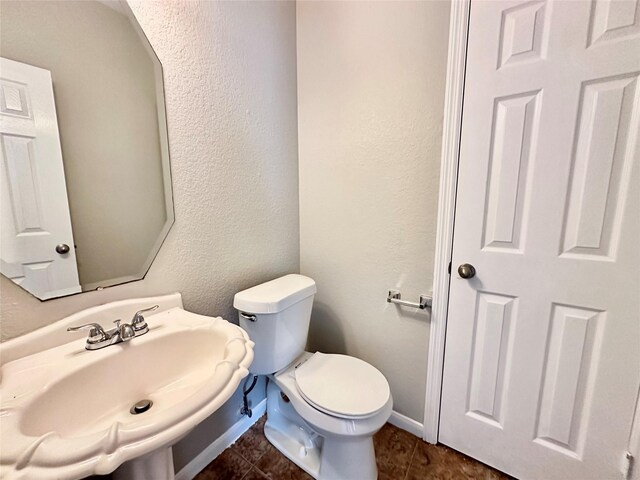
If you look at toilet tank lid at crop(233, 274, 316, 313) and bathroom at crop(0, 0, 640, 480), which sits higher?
bathroom at crop(0, 0, 640, 480)

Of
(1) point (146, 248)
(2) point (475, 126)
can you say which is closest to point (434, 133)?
(2) point (475, 126)

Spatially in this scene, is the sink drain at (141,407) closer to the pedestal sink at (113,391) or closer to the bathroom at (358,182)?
the pedestal sink at (113,391)

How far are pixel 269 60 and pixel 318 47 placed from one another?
278 millimetres

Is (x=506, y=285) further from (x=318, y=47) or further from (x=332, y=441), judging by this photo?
(x=318, y=47)

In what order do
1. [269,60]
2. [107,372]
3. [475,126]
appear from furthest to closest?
1. [269,60]
2. [475,126]
3. [107,372]

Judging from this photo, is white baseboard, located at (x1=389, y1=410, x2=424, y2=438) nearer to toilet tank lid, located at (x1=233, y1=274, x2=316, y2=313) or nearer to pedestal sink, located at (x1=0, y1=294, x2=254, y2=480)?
toilet tank lid, located at (x1=233, y1=274, x2=316, y2=313)

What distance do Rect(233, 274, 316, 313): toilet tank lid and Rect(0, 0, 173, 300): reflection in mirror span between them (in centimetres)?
38

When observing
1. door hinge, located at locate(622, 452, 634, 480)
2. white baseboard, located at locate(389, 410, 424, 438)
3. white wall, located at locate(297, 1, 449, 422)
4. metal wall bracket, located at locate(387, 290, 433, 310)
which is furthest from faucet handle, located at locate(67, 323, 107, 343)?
door hinge, located at locate(622, 452, 634, 480)

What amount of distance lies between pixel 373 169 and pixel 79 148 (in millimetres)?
1092

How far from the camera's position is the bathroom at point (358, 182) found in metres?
0.89

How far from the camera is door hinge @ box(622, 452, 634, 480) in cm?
91

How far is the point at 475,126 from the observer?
3.39 feet

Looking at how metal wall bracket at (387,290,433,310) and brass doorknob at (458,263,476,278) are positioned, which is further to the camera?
metal wall bracket at (387,290,433,310)

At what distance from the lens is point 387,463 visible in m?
1.20
